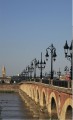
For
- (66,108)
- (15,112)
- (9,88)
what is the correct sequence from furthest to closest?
1. (9,88)
2. (15,112)
3. (66,108)

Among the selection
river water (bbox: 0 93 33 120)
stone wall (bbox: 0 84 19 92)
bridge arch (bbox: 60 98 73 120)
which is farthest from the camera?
stone wall (bbox: 0 84 19 92)

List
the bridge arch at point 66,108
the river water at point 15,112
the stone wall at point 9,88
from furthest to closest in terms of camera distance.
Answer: the stone wall at point 9,88 < the river water at point 15,112 < the bridge arch at point 66,108

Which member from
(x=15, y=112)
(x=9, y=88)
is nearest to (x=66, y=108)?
(x=15, y=112)

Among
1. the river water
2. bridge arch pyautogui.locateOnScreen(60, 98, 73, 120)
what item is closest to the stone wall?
the river water

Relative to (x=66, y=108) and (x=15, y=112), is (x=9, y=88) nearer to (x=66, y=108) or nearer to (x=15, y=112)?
(x=15, y=112)

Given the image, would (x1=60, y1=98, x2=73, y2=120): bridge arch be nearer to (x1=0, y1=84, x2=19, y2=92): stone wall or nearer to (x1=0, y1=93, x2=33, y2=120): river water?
(x1=0, y1=93, x2=33, y2=120): river water

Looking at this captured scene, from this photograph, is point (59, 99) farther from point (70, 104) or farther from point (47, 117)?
point (47, 117)

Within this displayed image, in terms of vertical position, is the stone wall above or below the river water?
above

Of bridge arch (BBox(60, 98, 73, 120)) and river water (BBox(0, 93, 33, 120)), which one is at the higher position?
bridge arch (BBox(60, 98, 73, 120))

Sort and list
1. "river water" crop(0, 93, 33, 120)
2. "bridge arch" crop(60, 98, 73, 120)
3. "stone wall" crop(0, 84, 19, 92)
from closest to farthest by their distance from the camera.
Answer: "bridge arch" crop(60, 98, 73, 120)
"river water" crop(0, 93, 33, 120)
"stone wall" crop(0, 84, 19, 92)

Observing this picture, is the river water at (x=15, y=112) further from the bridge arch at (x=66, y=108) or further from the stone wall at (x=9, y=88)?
the stone wall at (x=9, y=88)

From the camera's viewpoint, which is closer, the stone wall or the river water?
the river water

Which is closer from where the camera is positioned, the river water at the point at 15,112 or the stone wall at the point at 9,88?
the river water at the point at 15,112

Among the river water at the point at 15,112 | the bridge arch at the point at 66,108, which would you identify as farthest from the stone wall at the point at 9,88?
the bridge arch at the point at 66,108
